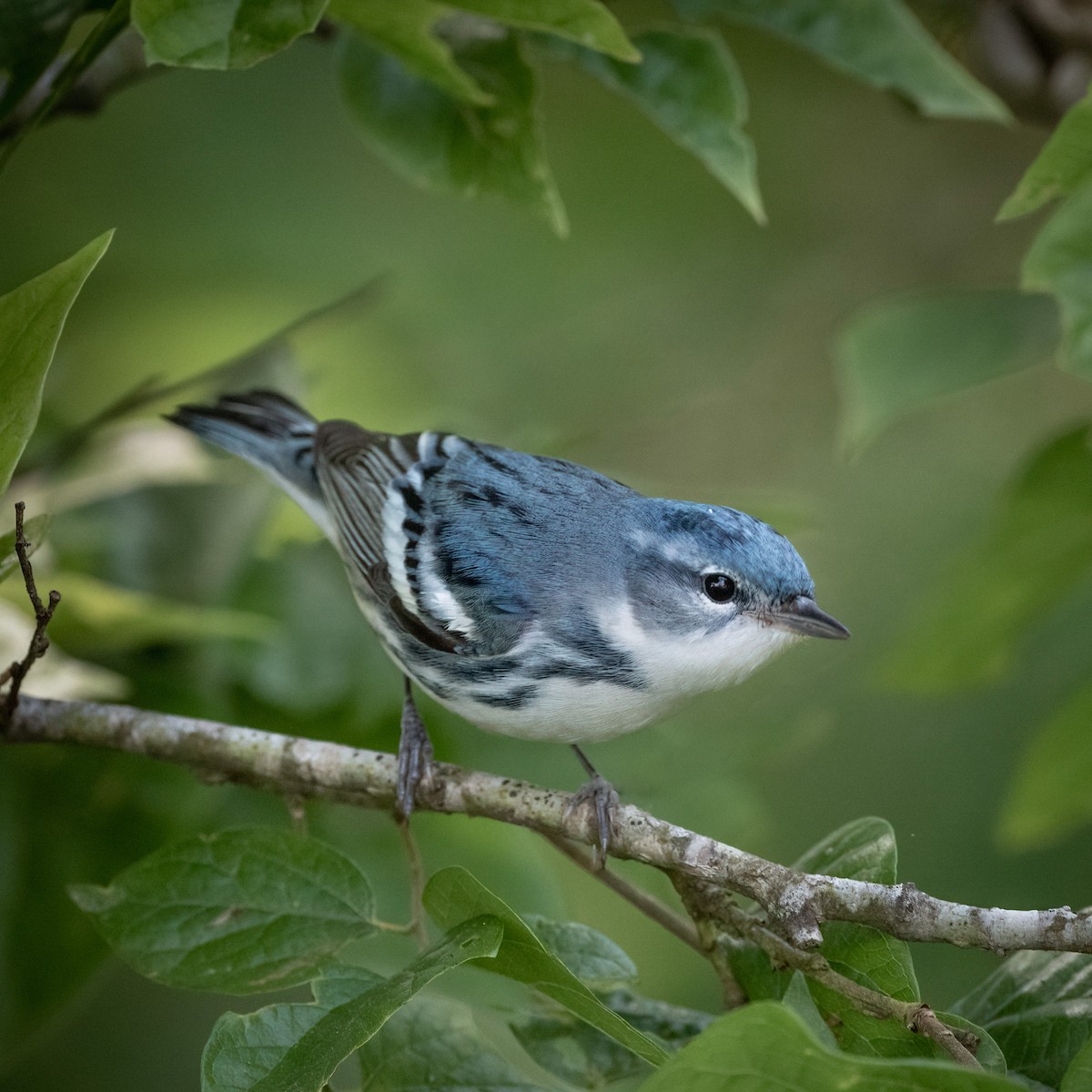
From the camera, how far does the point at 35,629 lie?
5.75ft

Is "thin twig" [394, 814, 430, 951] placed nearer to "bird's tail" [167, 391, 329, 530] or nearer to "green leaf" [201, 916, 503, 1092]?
"green leaf" [201, 916, 503, 1092]

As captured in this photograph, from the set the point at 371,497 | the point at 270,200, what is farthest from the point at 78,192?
the point at 371,497

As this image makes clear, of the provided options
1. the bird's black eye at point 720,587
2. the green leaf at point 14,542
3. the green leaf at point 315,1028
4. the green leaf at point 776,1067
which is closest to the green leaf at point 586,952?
the green leaf at point 315,1028

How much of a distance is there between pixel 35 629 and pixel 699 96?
55.0 inches

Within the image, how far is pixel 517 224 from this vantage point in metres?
4.59

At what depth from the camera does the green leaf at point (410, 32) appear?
1826 mm

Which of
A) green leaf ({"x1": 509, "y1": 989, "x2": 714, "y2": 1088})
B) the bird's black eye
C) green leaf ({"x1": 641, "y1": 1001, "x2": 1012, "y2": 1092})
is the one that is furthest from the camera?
the bird's black eye

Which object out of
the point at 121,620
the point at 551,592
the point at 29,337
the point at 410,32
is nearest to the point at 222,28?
the point at 410,32

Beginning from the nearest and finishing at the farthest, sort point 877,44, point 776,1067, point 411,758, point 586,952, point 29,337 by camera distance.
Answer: point 776,1067, point 29,337, point 586,952, point 411,758, point 877,44

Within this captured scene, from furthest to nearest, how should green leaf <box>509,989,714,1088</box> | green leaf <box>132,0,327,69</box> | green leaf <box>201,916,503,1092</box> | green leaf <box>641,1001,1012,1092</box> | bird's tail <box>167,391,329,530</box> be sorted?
bird's tail <box>167,391,329,530</box> < green leaf <box>509,989,714,1088</box> < green leaf <box>132,0,327,69</box> < green leaf <box>201,916,503,1092</box> < green leaf <box>641,1001,1012,1092</box>

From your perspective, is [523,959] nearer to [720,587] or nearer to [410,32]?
[720,587]

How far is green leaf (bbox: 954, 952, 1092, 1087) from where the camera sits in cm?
149

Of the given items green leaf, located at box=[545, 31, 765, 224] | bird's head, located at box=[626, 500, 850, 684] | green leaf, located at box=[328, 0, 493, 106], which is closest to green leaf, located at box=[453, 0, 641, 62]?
green leaf, located at box=[328, 0, 493, 106]

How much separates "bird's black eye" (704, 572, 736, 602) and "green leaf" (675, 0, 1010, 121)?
0.92 m
